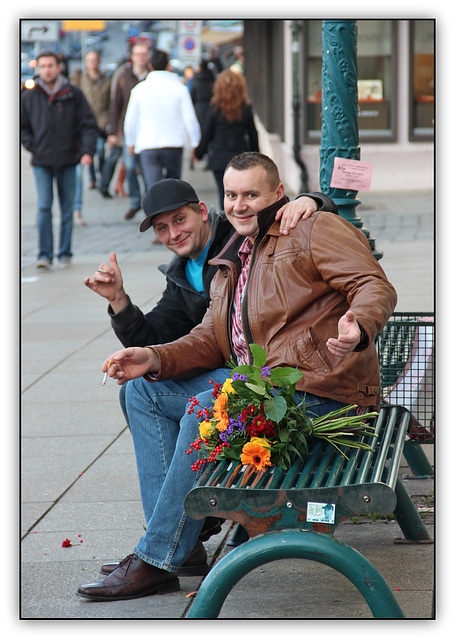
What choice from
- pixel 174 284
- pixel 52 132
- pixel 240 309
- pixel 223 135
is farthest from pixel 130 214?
pixel 240 309

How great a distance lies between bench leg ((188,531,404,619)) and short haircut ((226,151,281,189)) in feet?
4.19

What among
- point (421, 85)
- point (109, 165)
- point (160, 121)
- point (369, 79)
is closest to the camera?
point (160, 121)

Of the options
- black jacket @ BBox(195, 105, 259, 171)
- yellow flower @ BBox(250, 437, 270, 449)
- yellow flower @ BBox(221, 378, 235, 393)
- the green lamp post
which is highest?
black jacket @ BBox(195, 105, 259, 171)

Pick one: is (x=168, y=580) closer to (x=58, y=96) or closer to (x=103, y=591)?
(x=103, y=591)

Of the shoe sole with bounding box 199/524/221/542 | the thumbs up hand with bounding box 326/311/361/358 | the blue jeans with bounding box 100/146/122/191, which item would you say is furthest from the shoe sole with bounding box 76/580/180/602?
the blue jeans with bounding box 100/146/122/191

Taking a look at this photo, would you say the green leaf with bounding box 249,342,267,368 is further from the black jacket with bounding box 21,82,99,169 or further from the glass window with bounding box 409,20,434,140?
the glass window with bounding box 409,20,434,140

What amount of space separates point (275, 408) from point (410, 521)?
1130mm

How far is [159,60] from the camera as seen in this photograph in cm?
1135

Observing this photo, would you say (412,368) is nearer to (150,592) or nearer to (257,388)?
(257,388)

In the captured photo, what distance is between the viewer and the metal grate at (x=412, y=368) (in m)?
3.90

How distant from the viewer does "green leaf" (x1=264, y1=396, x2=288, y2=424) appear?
2.83m

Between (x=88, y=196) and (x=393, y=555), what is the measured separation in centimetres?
1448

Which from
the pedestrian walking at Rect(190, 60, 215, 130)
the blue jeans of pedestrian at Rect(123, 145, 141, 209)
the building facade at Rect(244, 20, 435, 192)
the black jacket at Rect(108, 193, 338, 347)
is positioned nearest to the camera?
the black jacket at Rect(108, 193, 338, 347)

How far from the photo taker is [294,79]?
15258 mm
